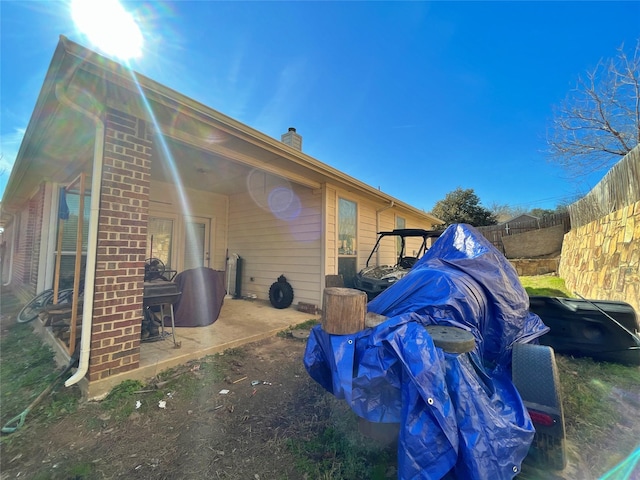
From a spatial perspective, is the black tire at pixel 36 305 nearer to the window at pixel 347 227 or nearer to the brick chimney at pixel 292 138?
the brick chimney at pixel 292 138

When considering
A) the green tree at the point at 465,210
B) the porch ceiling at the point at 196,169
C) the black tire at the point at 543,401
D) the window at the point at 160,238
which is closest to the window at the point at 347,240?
the porch ceiling at the point at 196,169

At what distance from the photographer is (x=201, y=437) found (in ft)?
6.47

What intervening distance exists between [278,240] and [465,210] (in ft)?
50.4

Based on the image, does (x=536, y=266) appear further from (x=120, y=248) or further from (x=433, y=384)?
(x=120, y=248)

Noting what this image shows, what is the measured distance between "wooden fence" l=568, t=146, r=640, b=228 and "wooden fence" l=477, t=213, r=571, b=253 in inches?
162

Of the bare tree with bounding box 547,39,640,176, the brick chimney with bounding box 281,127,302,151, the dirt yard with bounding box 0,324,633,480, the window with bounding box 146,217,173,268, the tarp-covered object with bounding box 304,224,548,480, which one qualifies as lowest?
the dirt yard with bounding box 0,324,633,480

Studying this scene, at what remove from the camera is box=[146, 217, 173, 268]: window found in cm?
594

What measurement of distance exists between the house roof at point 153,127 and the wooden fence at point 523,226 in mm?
9688

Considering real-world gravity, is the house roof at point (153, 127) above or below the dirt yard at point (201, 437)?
above

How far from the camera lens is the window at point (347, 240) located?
6.13 metres

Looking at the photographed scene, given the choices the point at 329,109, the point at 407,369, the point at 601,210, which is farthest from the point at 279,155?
the point at 601,210

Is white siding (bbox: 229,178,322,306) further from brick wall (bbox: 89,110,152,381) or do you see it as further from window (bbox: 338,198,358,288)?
brick wall (bbox: 89,110,152,381)

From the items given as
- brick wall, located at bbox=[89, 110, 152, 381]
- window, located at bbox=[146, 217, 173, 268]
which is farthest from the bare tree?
window, located at bbox=[146, 217, 173, 268]

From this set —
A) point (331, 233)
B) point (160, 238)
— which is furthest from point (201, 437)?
point (160, 238)
